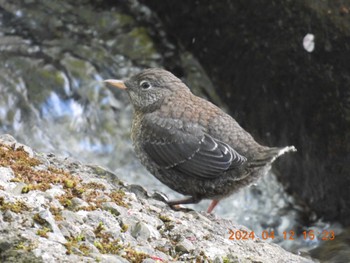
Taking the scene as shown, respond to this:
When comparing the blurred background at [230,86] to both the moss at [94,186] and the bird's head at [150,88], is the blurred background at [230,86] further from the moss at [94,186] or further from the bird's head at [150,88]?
the moss at [94,186]

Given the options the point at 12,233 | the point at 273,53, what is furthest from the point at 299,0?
the point at 12,233

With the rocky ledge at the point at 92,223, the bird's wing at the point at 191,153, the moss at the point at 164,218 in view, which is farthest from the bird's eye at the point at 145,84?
the moss at the point at 164,218

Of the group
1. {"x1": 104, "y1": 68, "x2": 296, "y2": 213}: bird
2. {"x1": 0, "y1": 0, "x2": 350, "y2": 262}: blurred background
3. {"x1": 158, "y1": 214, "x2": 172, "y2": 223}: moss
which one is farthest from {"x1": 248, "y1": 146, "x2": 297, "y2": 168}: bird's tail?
{"x1": 0, "y1": 0, "x2": 350, "y2": 262}: blurred background

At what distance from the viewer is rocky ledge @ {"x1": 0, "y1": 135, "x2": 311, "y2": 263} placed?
375 centimetres

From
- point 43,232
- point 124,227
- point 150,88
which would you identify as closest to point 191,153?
point 150,88

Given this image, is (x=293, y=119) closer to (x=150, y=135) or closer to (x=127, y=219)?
(x=150, y=135)

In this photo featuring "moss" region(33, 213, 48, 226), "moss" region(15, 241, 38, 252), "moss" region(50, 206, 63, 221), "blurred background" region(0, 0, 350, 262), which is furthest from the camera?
"blurred background" region(0, 0, 350, 262)

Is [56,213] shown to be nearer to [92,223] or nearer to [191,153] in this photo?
[92,223]

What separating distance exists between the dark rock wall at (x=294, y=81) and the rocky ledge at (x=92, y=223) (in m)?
3.45

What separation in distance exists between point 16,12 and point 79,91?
1.86 meters

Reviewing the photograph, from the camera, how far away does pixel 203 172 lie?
246 inches

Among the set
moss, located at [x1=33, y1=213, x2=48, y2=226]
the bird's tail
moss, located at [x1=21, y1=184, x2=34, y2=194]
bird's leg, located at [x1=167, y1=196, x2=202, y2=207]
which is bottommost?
moss, located at [x1=33, y1=213, x2=48, y2=226]

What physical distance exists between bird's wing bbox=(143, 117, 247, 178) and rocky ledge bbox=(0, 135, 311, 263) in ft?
2.00

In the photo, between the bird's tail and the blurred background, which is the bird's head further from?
the blurred background
